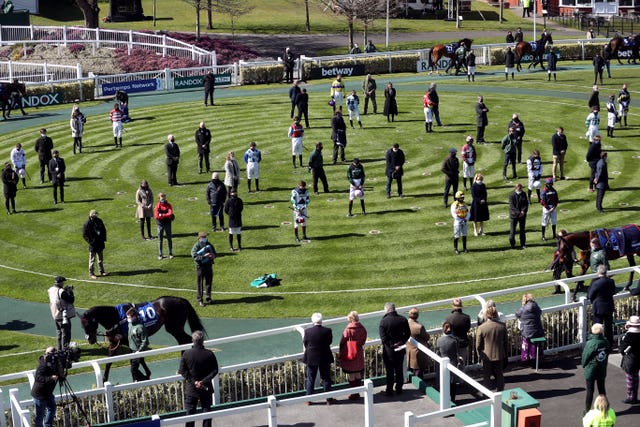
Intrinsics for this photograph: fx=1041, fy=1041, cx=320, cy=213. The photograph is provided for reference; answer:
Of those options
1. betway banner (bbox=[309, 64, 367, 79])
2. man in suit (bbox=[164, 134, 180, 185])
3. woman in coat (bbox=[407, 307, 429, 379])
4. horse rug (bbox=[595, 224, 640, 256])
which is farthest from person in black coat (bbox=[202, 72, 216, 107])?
woman in coat (bbox=[407, 307, 429, 379])

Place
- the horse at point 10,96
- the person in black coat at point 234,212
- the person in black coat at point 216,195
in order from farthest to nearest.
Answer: the horse at point 10,96 → the person in black coat at point 216,195 → the person in black coat at point 234,212

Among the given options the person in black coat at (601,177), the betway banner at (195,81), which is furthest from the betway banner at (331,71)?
the person in black coat at (601,177)

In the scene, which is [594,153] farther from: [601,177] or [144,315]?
[144,315]

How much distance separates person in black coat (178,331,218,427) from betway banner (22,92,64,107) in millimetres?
36328

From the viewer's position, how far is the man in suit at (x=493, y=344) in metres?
18.4

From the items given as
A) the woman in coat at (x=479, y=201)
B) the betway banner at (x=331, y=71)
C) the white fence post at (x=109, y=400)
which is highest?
the betway banner at (x=331, y=71)

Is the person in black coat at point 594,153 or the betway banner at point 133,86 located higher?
the betway banner at point 133,86

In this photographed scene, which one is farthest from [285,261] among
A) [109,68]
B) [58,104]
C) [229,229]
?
[109,68]

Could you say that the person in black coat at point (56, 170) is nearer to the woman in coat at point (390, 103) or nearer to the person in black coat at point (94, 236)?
the person in black coat at point (94, 236)

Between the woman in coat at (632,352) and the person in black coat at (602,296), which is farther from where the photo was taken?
the person in black coat at (602,296)

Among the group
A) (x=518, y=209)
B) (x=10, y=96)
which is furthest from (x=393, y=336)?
(x=10, y=96)

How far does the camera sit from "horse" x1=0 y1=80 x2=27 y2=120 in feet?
155

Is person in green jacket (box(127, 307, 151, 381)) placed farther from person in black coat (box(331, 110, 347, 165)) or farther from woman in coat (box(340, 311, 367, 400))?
person in black coat (box(331, 110, 347, 165))

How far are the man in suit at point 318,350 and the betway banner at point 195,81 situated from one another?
38038mm
